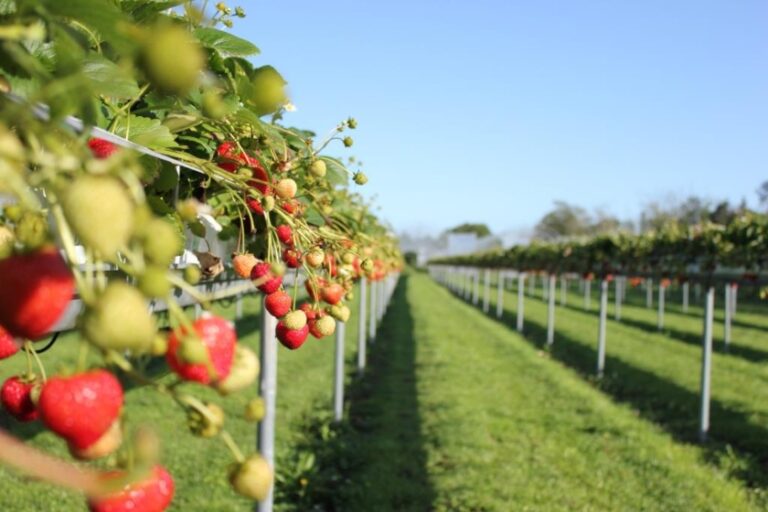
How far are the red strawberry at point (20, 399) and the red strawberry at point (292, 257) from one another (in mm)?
514

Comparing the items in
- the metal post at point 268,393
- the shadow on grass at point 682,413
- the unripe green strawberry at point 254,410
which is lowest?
the shadow on grass at point 682,413

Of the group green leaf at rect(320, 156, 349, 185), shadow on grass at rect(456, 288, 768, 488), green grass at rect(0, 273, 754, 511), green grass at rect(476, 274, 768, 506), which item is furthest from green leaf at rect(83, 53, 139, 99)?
shadow on grass at rect(456, 288, 768, 488)

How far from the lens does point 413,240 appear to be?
87.8 metres

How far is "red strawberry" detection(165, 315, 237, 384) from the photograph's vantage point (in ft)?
1.33

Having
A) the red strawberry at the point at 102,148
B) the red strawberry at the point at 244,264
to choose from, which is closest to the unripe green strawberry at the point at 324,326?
the red strawberry at the point at 244,264

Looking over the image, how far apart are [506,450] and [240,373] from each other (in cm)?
597

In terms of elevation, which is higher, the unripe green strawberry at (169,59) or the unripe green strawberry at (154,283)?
the unripe green strawberry at (169,59)

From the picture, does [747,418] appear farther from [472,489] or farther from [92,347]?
[92,347]

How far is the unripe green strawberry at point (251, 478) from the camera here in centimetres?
42

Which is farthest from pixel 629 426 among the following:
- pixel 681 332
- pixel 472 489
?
pixel 681 332

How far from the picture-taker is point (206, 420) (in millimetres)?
421

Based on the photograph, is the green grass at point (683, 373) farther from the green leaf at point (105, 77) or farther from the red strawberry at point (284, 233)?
the green leaf at point (105, 77)

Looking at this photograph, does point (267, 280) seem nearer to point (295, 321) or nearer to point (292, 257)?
point (295, 321)

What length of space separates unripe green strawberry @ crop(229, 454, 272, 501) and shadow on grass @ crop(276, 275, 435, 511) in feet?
15.1
